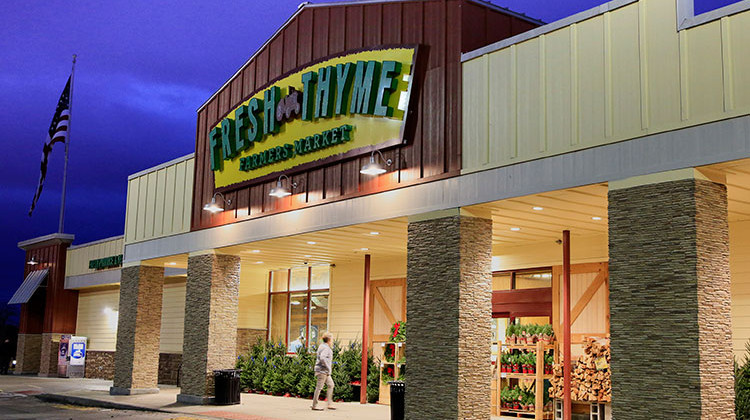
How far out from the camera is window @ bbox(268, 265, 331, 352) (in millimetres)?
26734

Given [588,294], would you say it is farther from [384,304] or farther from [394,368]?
[384,304]

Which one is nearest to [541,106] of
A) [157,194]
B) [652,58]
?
[652,58]

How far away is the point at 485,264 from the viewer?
15383 mm

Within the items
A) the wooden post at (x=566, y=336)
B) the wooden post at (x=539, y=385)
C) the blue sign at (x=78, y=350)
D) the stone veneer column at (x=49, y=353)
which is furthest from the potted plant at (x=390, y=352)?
the stone veneer column at (x=49, y=353)

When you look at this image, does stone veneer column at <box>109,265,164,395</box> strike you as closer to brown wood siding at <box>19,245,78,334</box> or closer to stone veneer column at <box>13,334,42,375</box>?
brown wood siding at <box>19,245,78,334</box>

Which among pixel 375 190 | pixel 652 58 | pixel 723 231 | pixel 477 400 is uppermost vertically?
pixel 652 58

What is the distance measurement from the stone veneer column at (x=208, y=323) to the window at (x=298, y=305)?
407cm

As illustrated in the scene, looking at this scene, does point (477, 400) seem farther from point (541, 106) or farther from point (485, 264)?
point (541, 106)

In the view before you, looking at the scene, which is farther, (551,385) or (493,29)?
(551,385)

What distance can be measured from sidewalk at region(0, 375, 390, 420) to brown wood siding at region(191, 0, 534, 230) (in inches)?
199

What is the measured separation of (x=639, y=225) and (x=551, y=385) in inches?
276

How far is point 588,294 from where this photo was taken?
17.8 meters

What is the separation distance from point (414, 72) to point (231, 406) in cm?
1066

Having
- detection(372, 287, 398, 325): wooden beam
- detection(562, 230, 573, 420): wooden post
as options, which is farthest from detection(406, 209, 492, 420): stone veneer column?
detection(372, 287, 398, 325): wooden beam
